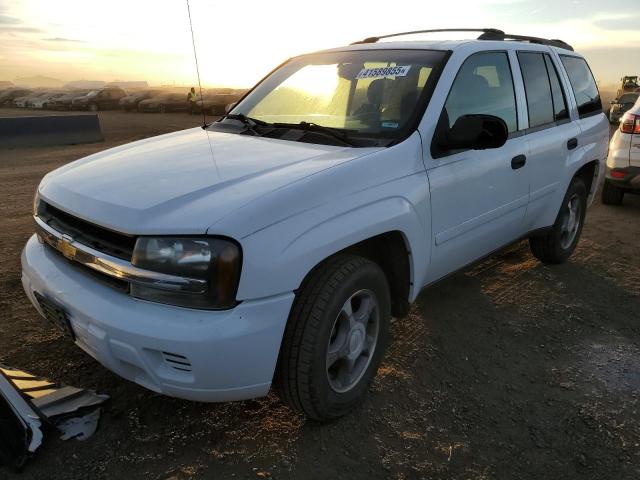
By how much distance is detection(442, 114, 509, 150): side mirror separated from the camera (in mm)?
2711

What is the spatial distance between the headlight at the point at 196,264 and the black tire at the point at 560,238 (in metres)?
3.19

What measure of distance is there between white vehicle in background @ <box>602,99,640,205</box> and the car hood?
4.87 meters

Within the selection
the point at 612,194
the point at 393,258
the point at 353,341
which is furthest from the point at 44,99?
the point at 353,341

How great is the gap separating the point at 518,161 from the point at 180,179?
220cm

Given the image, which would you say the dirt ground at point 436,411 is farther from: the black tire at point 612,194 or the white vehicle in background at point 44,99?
the white vehicle in background at point 44,99

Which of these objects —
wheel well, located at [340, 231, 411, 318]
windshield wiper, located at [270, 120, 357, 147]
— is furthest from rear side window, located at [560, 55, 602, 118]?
wheel well, located at [340, 231, 411, 318]

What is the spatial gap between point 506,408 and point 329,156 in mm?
1555

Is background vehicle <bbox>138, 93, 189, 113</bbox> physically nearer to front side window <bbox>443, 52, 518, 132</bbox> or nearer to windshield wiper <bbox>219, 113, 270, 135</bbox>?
windshield wiper <bbox>219, 113, 270, 135</bbox>

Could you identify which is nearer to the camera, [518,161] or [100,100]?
[518,161]

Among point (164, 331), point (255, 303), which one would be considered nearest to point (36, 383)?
point (164, 331)

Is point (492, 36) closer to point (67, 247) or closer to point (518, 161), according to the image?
point (518, 161)

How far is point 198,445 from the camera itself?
2.39 meters

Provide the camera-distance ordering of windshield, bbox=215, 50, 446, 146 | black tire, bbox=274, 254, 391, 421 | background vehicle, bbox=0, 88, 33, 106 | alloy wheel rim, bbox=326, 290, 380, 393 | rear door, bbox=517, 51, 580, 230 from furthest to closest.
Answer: background vehicle, bbox=0, 88, 33, 106, rear door, bbox=517, 51, 580, 230, windshield, bbox=215, 50, 446, 146, alloy wheel rim, bbox=326, 290, 380, 393, black tire, bbox=274, 254, 391, 421

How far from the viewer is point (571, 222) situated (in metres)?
4.68
